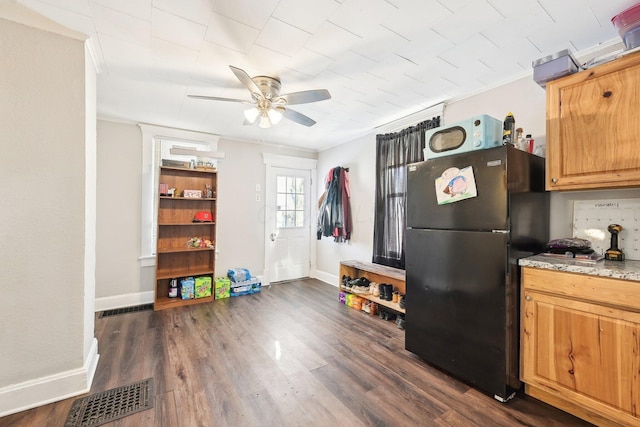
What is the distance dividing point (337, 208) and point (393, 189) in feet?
3.46

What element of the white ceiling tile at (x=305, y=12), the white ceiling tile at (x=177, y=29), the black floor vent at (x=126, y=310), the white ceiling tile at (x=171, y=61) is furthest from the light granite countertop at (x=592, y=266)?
the black floor vent at (x=126, y=310)

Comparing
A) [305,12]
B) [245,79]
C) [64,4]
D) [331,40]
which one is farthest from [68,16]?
[331,40]

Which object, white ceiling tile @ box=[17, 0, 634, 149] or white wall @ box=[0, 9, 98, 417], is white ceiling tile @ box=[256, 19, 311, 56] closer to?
white ceiling tile @ box=[17, 0, 634, 149]

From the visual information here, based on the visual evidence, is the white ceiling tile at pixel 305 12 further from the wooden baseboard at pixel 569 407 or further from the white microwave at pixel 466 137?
the wooden baseboard at pixel 569 407

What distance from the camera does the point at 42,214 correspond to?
171 cm

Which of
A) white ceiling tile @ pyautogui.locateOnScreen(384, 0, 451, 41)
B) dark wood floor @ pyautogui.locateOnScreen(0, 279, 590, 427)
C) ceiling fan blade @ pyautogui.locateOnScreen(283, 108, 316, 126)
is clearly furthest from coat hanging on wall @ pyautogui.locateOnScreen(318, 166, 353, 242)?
white ceiling tile @ pyautogui.locateOnScreen(384, 0, 451, 41)

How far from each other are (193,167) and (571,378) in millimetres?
4171

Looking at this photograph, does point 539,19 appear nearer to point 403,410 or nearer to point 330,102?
point 330,102

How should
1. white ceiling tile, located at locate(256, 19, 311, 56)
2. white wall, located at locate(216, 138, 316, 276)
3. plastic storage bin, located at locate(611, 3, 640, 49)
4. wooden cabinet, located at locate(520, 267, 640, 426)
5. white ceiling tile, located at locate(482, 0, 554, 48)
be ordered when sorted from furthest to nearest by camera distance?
white wall, located at locate(216, 138, 316, 276) < white ceiling tile, located at locate(256, 19, 311, 56) < white ceiling tile, located at locate(482, 0, 554, 48) < plastic storage bin, located at locate(611, 3, 640, 49) < wooden cabinet, located at locate(520, 267, 640, 426)

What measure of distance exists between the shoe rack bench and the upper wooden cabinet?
1686 millimetres

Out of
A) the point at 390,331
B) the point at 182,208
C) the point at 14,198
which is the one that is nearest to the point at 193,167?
the point at 182,208

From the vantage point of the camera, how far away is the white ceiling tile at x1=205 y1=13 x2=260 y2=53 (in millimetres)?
1657

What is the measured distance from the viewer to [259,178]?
440cm

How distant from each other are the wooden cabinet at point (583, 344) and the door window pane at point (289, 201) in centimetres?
354
